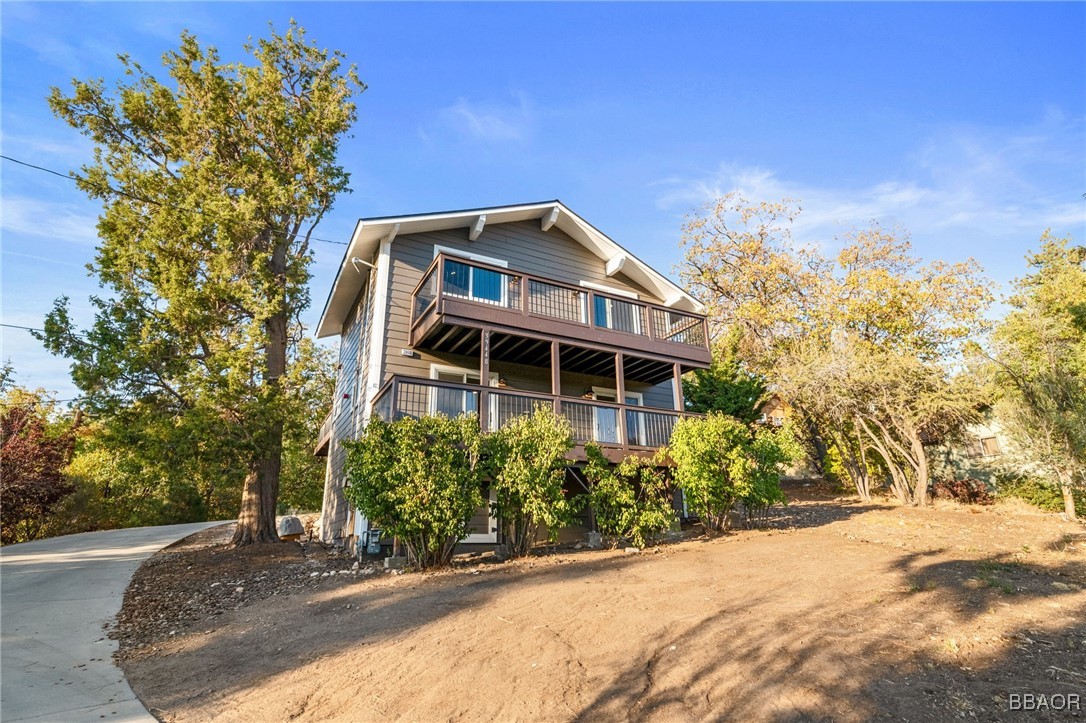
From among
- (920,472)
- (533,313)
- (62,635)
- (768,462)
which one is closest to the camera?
(62,635)

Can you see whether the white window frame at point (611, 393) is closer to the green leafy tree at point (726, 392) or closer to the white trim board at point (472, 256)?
the green leafy tree at point (726, 392)

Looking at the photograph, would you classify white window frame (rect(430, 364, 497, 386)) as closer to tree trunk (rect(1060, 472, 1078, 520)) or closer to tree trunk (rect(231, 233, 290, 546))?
tree trunk (rect(231, 233, 290, 546))

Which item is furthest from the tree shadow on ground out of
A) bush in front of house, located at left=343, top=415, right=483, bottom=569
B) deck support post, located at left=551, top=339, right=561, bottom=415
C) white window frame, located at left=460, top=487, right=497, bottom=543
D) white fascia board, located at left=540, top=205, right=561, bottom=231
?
white fascia board, located at left=540, top=205, right=561, bottom=231

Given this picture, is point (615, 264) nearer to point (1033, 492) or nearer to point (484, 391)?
point (484, 391)

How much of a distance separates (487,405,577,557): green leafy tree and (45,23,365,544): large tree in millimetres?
6710

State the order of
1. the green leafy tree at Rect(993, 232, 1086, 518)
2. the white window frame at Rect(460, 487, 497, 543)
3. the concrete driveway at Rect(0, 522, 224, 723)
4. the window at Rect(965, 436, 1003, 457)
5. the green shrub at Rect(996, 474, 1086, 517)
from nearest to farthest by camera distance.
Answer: the concrete driveway at Rect(0, 522, 224, 723)
the white window frame at Rect(460, 487, 497, 543)
the green leafy tree at Rect(993, 232, 1086, 518)
the green shrub at Rect(996, 474, 1086, 517)
the window at Rect(965, 436, 1003, 457)

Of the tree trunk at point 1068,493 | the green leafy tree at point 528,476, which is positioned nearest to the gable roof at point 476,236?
the green leafy tree at point 528,476

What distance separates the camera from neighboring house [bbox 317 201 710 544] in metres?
11.6

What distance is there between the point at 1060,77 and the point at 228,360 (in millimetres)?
20889

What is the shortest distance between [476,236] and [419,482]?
27.8 ft

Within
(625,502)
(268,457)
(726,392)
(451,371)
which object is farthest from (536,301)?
(726,392)

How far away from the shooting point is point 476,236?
14.9m

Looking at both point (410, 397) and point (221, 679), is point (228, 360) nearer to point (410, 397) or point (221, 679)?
point (410, 397)

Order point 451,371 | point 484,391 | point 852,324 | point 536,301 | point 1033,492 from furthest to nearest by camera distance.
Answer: point 852,324 → point 1033,492 → point 536,301 → point 451,371 → point 484,391
